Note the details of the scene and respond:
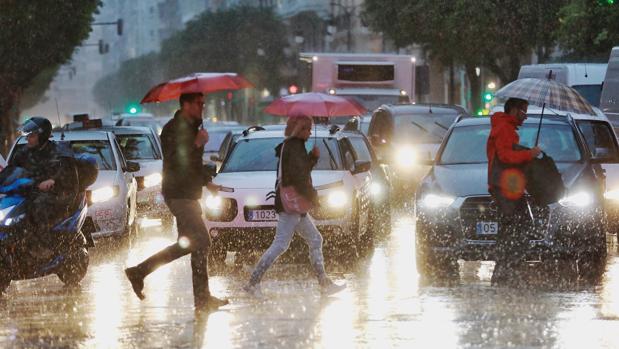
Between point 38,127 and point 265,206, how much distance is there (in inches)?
131

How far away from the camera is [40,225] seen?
13.6 metres

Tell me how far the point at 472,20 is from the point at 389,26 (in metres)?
10.6

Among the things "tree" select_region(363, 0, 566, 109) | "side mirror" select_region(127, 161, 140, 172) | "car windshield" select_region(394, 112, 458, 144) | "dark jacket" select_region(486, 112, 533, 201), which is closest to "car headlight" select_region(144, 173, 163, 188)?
"side mirror" select_region(127, 161, 140, 172)

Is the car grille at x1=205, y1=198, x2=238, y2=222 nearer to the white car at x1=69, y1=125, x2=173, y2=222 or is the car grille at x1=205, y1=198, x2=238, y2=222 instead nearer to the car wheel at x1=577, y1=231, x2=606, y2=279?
the car wheel at x1=577, y1=231, x2=606, y2=279

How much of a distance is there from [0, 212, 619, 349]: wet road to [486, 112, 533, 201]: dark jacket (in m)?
0.83

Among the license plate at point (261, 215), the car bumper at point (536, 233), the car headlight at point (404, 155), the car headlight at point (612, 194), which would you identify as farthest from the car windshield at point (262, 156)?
the car headlight at point (404, 155)

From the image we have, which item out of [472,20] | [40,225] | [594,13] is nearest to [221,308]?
[40,225]

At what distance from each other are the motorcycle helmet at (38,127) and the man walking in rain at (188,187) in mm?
1933

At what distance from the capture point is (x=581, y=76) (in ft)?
94.5

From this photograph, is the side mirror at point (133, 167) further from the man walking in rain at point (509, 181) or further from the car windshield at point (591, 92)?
the car windshield at point (591, 92)

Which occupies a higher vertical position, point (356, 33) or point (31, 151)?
point (31, 151)

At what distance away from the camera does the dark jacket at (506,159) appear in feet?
44.3

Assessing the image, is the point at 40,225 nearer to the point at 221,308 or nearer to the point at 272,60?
the point at 221,308

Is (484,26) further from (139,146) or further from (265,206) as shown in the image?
(265,206)
